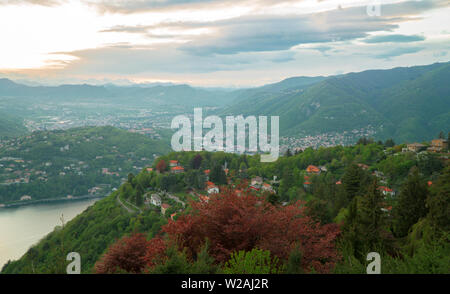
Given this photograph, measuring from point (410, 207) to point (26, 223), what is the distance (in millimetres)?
38001

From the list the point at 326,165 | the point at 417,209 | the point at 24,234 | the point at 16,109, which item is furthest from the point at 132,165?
the point at 16,109

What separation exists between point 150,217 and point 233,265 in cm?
1650

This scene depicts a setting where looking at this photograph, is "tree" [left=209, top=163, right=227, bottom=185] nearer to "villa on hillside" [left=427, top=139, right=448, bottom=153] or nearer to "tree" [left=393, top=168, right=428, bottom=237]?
"tree" [left=393, top=168, right=428, bottom=237]

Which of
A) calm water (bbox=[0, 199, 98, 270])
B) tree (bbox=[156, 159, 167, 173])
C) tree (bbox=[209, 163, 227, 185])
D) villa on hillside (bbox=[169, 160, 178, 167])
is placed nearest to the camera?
tree (bbox=[209, 163, 227, 185])

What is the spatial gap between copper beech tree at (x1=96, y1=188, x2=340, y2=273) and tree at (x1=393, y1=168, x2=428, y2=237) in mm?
6869

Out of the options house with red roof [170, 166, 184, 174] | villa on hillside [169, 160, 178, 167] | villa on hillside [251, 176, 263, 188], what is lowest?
villa on hillside [251, 176, 263, 188]

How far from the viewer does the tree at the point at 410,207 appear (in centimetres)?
1004

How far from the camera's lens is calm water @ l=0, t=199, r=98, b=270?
26.9m

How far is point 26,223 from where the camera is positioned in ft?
111

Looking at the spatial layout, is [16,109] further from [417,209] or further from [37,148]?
[417,209]

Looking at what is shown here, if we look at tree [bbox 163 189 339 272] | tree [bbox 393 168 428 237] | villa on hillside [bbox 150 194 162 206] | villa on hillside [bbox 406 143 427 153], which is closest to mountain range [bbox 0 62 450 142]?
villa on hillside [bbox 406 143 427 153]

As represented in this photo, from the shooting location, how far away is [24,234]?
3023cm

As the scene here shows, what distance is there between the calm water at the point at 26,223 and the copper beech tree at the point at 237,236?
1080 inches
